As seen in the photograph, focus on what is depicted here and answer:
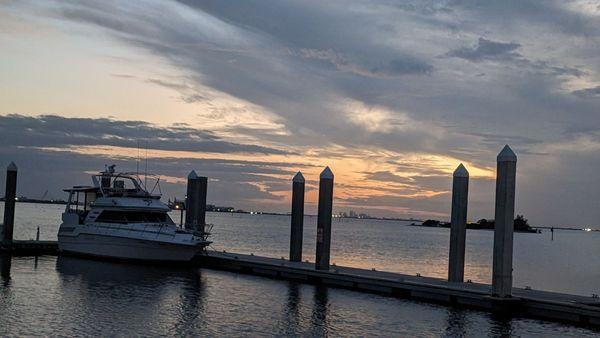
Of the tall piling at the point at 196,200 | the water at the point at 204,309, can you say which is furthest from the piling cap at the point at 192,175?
the water at the point at 204,309

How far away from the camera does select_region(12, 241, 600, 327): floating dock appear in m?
23.1

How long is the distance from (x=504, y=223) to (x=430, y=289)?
4465 millimetres

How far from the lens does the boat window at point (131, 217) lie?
3928 centimetres

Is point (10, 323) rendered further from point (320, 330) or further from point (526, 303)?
point (526, 303)

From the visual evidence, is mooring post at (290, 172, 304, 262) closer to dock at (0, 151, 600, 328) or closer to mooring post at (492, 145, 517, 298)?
dock at (0, 151, 600, 328)

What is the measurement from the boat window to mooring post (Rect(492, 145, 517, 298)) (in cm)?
2091

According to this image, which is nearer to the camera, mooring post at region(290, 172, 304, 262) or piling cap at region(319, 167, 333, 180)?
piling cap at region(319, 167, 333, 180)

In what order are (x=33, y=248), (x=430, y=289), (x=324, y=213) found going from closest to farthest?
(x=430, y=289)
(x=324, y=213)
(x=33, y=248)

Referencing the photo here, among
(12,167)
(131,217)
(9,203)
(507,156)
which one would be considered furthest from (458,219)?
(12,167)

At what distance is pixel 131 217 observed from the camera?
1550 inches

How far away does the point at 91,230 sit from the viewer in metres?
40.4

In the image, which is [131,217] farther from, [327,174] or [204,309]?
[204,309]

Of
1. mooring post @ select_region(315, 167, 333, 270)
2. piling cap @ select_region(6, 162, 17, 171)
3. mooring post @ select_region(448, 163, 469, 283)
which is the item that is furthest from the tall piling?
mooring post @ select_region(448, 163, 469, 283)

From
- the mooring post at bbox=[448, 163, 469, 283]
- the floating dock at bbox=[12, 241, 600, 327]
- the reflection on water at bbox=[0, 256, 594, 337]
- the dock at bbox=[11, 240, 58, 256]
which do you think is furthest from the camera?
the dock at bbox=[11, 240, 58, 256]
